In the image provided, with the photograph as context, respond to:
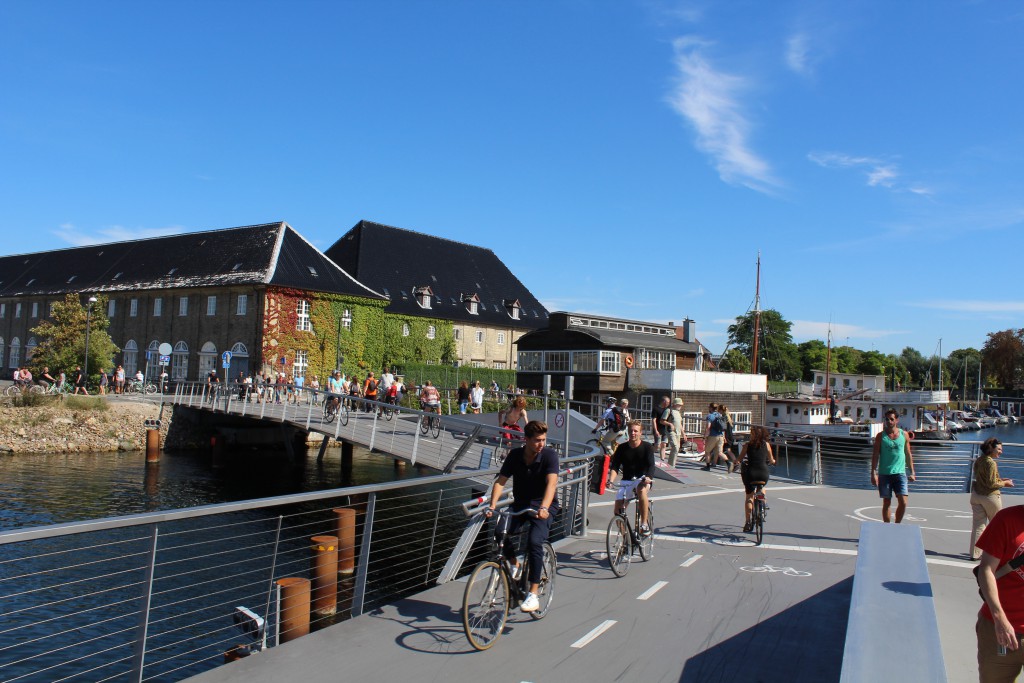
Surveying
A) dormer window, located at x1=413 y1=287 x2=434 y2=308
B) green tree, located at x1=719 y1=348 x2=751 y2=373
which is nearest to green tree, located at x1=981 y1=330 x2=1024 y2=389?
green tree, located at x1=719 y1=348 x2=751 y2=373

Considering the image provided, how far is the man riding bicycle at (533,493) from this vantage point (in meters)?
6.91

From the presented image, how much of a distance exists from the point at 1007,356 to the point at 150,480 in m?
139

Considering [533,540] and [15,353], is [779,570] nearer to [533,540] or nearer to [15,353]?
[533,540]

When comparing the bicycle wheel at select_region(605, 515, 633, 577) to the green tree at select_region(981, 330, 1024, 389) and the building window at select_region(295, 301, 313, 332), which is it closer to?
the building window at select_region(295, 301, 313, 332)

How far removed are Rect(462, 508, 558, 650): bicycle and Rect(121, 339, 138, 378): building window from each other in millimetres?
55432

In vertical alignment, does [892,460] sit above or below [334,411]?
above

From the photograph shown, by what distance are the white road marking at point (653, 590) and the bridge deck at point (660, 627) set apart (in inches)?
0.9

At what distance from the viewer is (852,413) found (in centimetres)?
8688

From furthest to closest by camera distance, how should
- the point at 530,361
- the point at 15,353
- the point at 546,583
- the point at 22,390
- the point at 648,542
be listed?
1. the point at 15,353
2. the point at 530,361
3. the point at 22,390
4. the point at 648,542
5. the point at 546,583

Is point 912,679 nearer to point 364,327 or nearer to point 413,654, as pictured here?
point 413,654

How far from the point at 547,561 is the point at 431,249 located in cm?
6301

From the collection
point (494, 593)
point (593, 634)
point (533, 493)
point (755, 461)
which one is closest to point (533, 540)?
point (533, 493)

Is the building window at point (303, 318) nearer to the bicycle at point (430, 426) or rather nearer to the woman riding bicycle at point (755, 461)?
the bicycle at point (430, 426)

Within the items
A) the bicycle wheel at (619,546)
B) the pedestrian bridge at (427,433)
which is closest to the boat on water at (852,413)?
the pedestrian bridge at (427,433)
